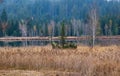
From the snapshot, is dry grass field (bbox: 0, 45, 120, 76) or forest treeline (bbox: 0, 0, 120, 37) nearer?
dry grass field (bbox: 0, 45, 120, 76)

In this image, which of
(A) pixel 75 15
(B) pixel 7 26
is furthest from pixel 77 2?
(B) pixel 7 26

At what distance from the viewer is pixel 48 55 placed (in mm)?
17219

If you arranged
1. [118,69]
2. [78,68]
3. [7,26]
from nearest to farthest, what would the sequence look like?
[118,69], [78,68], [7,26]

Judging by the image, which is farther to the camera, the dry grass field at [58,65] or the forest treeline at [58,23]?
the forest treeline at [58,23]

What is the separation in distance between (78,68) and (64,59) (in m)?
1.55

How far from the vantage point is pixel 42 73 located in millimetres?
14039

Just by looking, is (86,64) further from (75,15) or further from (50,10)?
(50,10)

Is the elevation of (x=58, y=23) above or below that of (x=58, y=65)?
below

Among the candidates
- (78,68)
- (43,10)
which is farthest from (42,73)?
(43,10)

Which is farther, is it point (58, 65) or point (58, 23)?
point (58, 23)

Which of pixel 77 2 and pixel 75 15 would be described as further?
pixel 77 2

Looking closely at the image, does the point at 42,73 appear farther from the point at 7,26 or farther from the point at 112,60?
the point at 7,26

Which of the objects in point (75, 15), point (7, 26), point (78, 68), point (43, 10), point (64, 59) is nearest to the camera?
point (78, 68)

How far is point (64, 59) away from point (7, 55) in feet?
10.7
